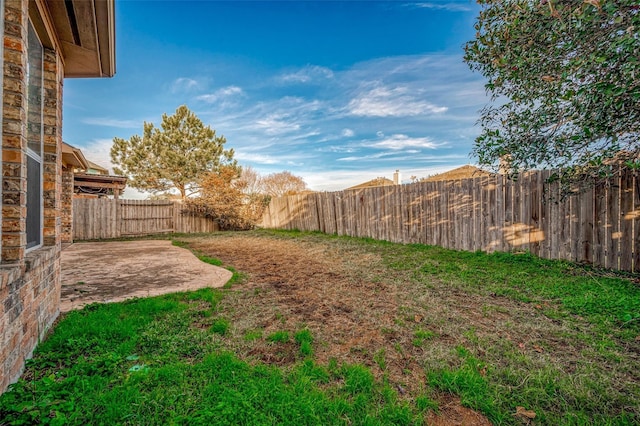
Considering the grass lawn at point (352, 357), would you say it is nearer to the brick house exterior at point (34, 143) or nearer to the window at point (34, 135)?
the brick house exterior at point (34, 143)

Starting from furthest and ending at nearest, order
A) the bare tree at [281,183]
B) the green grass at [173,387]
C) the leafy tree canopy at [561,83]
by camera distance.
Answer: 1. the bare tree at [281,183]
2. the leafy tree canopy at [561,83]
3. the green grass at [173,387]

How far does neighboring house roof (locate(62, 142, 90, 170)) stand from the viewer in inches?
270

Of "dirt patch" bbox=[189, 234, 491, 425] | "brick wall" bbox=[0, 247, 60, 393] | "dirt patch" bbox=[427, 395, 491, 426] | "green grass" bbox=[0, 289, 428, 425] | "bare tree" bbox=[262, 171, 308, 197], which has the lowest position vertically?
"dirt patch" bbox=[427, 395, 491, 426]

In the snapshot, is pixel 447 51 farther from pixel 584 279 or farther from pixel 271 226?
pixel 271 226

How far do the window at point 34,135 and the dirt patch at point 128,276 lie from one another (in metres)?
1.09

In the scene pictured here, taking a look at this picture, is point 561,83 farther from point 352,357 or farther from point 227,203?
point 227,203

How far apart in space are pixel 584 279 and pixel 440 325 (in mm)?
2583

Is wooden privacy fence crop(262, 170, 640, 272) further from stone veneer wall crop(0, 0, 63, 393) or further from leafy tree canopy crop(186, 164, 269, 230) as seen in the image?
leafy tree canopy crop(186, 164, 269, 230)

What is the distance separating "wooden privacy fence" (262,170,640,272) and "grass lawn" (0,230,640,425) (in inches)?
23.0

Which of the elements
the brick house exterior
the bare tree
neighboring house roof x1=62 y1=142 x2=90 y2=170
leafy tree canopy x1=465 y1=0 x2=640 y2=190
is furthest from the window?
the bare tree

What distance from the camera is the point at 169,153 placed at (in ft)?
53.8

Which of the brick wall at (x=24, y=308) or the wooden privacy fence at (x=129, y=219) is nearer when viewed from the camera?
the brick wall at (x=24, y=308)

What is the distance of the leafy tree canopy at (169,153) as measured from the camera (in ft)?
54.9

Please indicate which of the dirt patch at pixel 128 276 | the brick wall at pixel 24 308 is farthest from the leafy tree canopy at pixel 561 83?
the dirt patch at pixel 128 276
